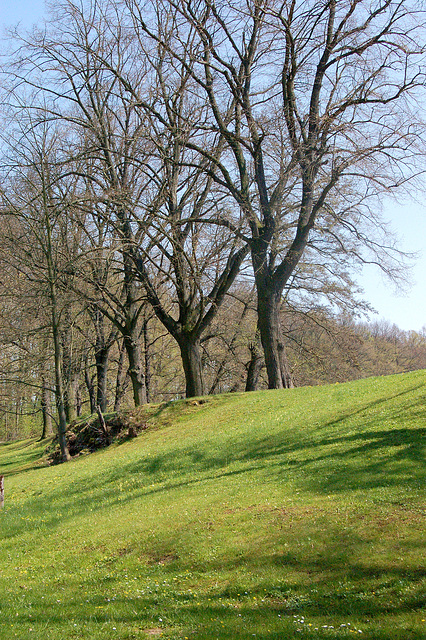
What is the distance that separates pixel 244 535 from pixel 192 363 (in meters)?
14.4

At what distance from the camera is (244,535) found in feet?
27.1

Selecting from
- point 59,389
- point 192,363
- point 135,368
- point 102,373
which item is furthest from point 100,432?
point 102,373

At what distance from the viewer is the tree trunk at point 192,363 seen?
22.4 meters

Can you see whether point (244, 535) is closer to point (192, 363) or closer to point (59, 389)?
point (192, 363)

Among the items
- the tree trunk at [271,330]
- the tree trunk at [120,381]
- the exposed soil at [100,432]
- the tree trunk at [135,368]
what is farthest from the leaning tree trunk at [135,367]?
the tree trunk at [120,381]

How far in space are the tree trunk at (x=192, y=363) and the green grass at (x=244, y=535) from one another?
5.83 m

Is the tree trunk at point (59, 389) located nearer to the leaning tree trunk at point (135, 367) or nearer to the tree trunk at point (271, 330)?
the leaning tree trunk at point (135, 367)

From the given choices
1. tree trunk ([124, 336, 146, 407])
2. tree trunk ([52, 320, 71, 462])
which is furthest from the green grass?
tree trunk ([124, 336, 146, 407])

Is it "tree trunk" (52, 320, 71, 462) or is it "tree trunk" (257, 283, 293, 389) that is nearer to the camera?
"tree trunk" (257, 283, 293, 389)

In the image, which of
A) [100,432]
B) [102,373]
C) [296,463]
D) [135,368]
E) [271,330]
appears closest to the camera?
[296,463]

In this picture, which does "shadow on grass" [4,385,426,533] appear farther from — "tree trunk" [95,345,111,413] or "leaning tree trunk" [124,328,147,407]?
"tree trunk" [95,345,111,413]

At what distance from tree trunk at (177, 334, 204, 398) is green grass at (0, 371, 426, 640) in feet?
19.1

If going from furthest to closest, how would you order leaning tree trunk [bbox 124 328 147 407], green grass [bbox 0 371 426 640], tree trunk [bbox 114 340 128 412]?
1. tree trunk [bbox 114 340 128 412]
2. leaning tree trunk [bbox 124 328 147 407]
3. green grass [bbox 0 371 426 640]

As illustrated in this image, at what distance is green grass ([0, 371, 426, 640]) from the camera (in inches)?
226
